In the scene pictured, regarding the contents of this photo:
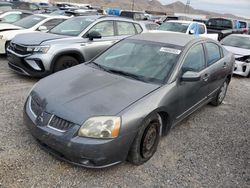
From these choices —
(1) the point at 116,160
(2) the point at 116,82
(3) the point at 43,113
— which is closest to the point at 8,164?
(3) the point at 43,113

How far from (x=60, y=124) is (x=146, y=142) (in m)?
1.09

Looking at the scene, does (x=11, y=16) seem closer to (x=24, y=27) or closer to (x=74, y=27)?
(x=24, y=27)

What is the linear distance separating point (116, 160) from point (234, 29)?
576 inches

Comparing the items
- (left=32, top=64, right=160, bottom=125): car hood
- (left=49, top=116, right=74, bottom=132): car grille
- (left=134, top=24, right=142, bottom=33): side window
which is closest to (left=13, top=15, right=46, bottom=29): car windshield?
(left=134, top=24, right=142, bottom=33): side window

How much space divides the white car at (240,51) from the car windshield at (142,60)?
5.60 metres

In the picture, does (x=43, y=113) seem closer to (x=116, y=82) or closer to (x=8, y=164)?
(x=8, y=164)

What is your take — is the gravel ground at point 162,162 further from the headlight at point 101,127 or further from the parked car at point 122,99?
the headlight at point 101,127

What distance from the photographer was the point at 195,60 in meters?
4.19

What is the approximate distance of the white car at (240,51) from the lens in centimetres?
870

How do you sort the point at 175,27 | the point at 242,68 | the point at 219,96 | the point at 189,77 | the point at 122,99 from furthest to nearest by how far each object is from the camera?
the point at 175,27 → the point at 242,68 → the point at 219,96 → the point at 189,77 → the point at 122,99

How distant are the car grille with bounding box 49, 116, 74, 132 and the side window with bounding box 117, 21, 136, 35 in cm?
495

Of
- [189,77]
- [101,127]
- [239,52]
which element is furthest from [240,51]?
[101,127]

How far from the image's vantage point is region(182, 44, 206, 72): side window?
3940 mm

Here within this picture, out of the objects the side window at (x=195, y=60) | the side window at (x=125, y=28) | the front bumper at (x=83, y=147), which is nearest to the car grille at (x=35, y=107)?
the front bumper at (x=83, y=147)
